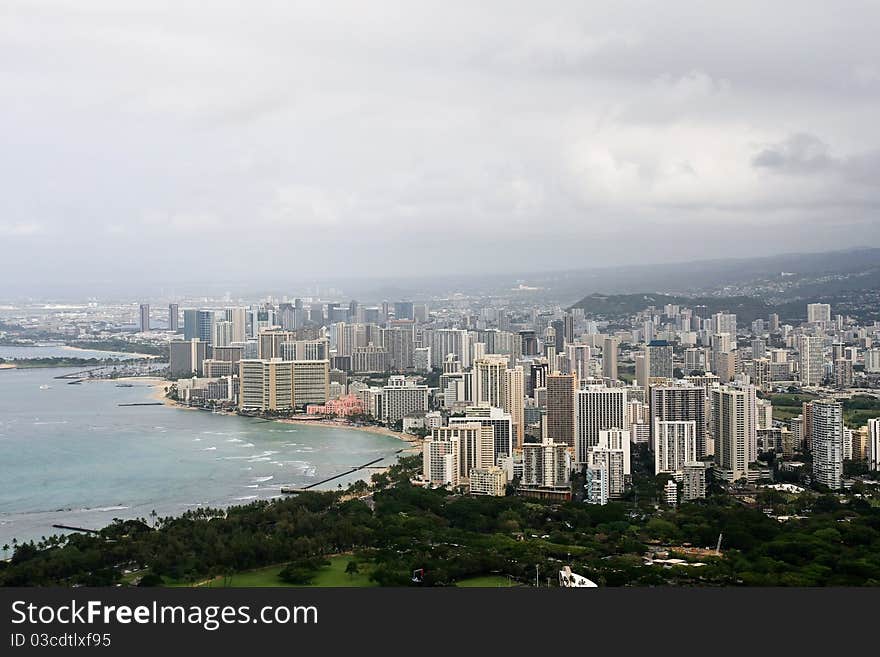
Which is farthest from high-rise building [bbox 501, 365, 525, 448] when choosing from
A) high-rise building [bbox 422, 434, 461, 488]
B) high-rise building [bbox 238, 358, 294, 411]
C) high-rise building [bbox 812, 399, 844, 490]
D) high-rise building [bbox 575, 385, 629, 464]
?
high-rise building [bbox 238, 358, 294, 411]

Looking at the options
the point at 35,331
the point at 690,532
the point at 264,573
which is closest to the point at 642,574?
the point at 690,532

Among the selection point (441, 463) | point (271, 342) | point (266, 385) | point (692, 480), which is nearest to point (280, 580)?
point (441, 463)

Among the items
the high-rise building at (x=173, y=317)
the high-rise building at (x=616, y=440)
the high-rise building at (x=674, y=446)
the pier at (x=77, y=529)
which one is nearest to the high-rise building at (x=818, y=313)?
the high-rise building at (x=616, y=440)

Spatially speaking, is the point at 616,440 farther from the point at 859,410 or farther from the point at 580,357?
the point at 580,357

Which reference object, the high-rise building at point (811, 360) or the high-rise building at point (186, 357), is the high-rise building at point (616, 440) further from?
the high-rise building at point (186, 357)

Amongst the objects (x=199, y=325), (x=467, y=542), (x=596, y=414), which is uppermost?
(x=199, y=325)

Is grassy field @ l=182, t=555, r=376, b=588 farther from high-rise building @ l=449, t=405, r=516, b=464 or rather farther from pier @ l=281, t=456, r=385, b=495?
high-rise building @ l=449, t=405, r=516, b=464
